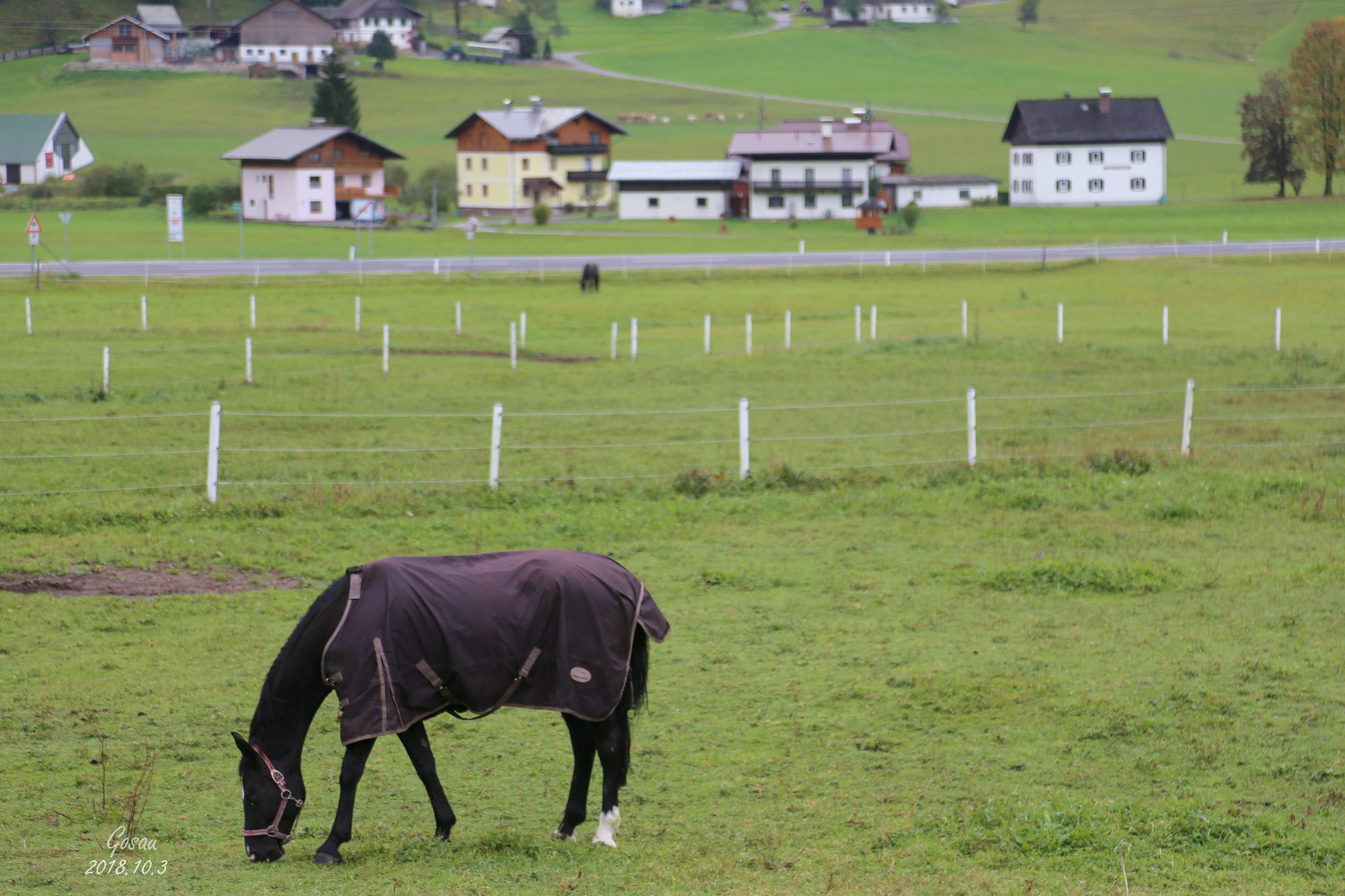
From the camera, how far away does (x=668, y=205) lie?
85125mm

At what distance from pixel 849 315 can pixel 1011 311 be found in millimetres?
4966

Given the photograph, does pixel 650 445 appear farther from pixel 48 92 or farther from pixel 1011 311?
pixel 48 92

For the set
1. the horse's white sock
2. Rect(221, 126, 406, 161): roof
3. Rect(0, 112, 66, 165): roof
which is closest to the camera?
the horse's white sock

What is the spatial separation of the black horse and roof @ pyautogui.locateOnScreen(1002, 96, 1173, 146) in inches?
3352

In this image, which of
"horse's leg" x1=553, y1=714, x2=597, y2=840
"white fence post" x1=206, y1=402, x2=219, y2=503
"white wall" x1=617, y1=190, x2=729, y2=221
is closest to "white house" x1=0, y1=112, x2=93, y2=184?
"white wall" x1=617, y1=190, x2=729, y2=221

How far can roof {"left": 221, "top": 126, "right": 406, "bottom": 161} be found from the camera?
76.4 meters

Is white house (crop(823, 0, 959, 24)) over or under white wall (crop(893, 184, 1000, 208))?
over

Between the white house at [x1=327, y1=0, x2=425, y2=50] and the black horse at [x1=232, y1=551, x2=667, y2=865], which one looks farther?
the white house at [x1=327, y1=0, x2=425, y2=50]

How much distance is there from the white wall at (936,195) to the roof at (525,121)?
2194 cm

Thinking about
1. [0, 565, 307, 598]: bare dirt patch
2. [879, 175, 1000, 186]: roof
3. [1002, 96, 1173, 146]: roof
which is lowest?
[0, 565, 307, 598]: bare dirt patch

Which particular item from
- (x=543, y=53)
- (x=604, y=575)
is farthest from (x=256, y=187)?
(x=543, y=53)

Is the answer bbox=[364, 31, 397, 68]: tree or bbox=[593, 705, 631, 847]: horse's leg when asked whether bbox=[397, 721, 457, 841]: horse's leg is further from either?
bbox=[364, 31, 397, 68]: tree

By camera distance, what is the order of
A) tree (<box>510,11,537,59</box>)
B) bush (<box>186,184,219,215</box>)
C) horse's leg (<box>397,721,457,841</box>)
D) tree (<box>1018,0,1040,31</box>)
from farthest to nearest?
1. tree (<box>1018,0,1040,31</box>)
2. tree (<box>510,11,537,59</box>)
3. bush (<box>186,184,219,215</box>)
4. horse's leg (<box>397,721,457,841</box>)

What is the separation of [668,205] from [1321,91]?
130 feet
